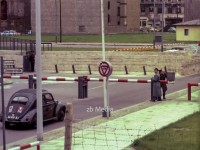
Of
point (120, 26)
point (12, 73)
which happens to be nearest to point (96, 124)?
point (12, 73)

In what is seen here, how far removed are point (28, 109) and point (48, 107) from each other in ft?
3.44

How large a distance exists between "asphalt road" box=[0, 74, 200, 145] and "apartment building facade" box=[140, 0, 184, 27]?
53536 millimetres

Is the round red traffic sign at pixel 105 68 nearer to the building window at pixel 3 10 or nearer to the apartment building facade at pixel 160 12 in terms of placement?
the building window at pixel 3 10

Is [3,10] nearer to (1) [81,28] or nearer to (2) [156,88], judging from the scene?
(2) [156,88]

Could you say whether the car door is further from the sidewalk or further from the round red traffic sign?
the round red traffic sign

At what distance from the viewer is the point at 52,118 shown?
2227 centimetres

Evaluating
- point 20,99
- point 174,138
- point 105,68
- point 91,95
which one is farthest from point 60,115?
point 91,95

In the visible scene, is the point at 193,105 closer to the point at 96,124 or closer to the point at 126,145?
the point at 96,124

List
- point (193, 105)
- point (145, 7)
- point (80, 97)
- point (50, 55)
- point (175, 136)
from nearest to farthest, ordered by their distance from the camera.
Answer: point (175, 136)
point (193, 105)
point (80, 97)
point (50, 55)
point (145, 7)

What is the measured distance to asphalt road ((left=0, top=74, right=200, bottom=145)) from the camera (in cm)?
2105

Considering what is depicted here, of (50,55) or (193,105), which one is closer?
(193,105)

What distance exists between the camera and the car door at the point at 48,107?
21.8 meters

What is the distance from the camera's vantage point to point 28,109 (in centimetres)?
2127

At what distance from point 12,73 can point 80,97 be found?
15373 millimetres
